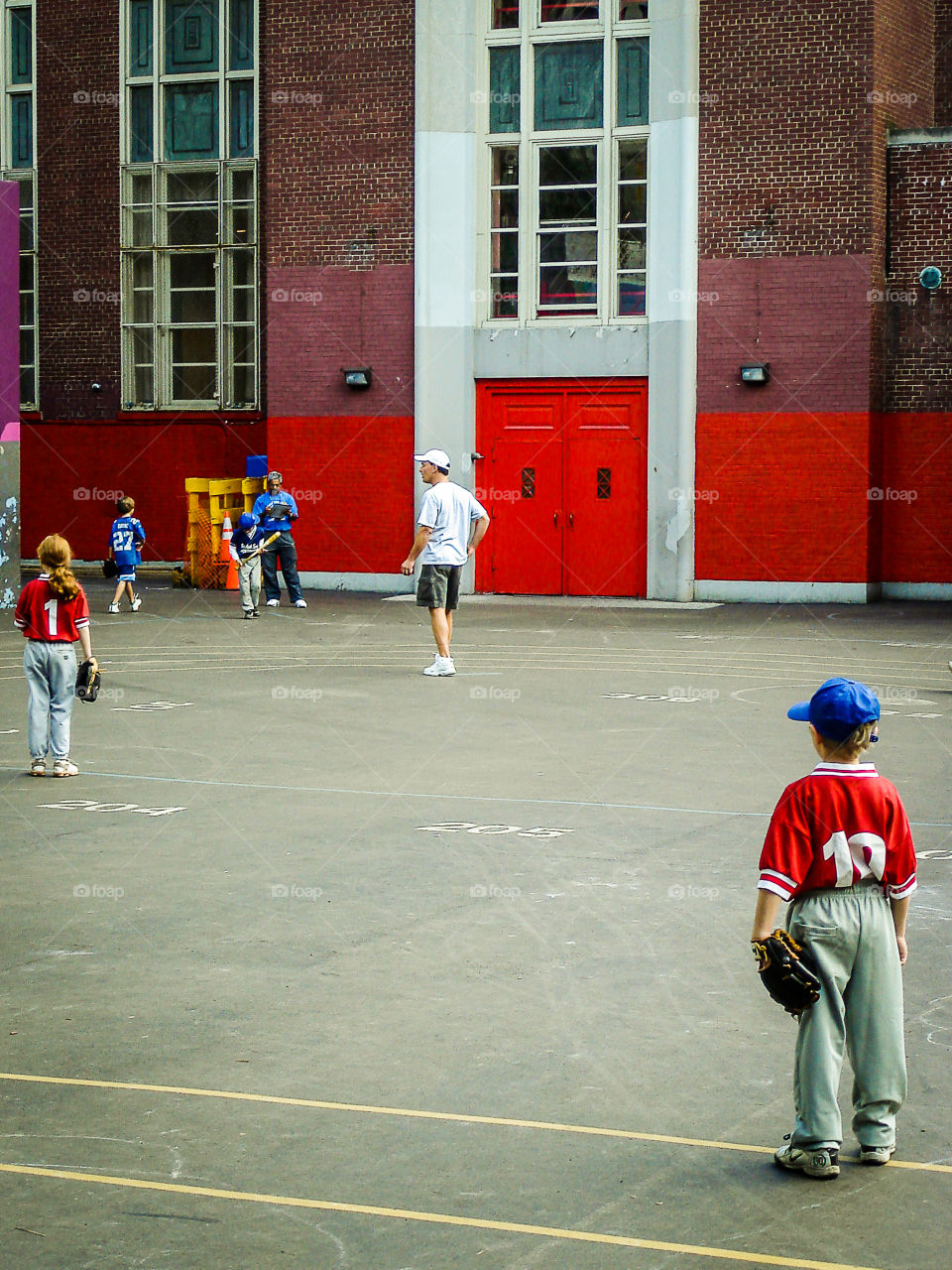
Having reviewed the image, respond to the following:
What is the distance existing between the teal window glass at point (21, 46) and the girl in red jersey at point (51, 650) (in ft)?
84.7

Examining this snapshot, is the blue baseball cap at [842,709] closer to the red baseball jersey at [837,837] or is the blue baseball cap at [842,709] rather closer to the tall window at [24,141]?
the red baseball jersey at [837,837]

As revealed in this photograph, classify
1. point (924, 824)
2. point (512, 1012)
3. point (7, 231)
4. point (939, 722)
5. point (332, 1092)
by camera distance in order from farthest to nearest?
1. point (7, 231)
2. point (939, 722)
3. point (924, 824)
4. point (512, 1012)
5. point (332, 1092)

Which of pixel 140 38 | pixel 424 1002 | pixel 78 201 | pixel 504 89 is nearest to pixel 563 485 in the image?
pixel 504 89

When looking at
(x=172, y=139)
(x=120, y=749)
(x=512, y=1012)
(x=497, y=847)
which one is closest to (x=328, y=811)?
(x=497, y=847)

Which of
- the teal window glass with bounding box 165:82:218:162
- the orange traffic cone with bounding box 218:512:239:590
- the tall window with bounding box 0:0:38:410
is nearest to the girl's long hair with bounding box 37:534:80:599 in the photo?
the orange traffic cone with bounding box 218:512:239:590

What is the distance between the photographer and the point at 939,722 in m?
14.1

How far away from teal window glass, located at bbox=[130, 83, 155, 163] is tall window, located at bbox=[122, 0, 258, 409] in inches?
0.7

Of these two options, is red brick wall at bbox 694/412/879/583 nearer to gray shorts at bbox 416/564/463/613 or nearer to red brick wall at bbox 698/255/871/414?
red brick wall at bbox 698/255/871/414

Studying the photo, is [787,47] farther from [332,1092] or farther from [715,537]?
[332,1092]

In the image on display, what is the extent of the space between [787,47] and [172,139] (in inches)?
511

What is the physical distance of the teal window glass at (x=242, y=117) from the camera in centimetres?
3284

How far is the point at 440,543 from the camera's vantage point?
1744 cm

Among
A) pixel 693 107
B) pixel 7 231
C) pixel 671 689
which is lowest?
pixel 671 689

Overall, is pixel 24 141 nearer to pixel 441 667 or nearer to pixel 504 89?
pixel 504 89
